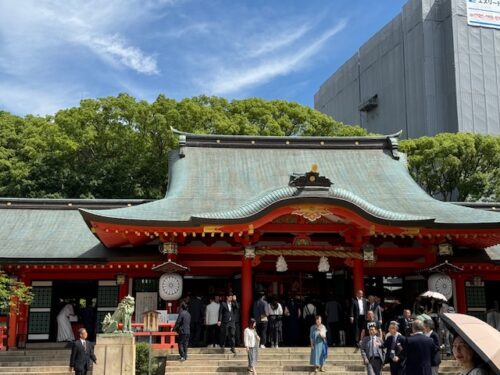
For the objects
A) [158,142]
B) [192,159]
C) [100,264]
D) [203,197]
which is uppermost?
[158,142]

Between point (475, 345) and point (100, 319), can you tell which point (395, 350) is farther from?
point (100, 319)

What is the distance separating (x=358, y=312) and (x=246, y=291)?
3.04m

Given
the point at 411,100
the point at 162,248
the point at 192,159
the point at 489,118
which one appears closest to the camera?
the point at 162,248

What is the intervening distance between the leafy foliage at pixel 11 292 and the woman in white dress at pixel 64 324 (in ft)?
3.76

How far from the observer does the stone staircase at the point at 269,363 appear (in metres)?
12.9

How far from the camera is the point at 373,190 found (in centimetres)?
1933

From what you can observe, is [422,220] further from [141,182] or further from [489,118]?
[489,118]

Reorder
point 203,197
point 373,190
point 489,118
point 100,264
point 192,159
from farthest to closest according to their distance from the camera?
point 489,118, point 192,159, point 373,190, point 203,197, point 100,264

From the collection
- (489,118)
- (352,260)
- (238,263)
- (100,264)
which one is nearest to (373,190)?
(352,260)

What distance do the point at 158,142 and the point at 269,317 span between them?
18.6m

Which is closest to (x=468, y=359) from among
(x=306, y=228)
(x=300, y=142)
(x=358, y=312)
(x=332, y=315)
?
(x=358, y=312)

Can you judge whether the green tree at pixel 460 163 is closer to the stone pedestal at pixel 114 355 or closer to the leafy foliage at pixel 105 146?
the leafy foliage at pixel 105 146

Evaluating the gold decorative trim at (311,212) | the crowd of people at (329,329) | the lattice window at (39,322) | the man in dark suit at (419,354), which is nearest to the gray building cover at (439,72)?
the crowd of people at (329,329)

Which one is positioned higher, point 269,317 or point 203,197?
point 203,197
